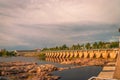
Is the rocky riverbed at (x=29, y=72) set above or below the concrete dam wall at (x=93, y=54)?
below

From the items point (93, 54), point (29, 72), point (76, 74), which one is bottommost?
point (76, 74)

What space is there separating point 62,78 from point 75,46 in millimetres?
118637

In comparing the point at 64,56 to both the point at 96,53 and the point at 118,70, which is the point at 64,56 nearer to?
the point at 96,53

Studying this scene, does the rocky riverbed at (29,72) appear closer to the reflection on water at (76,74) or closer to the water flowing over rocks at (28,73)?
the water flowing over rocks at (28,73)

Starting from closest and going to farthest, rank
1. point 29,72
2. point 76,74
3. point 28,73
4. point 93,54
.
A: 1. point 28,73
2. point 29,72
3. point 76,74
4. point 93,54

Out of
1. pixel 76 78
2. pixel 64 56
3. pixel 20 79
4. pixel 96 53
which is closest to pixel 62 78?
pixel 76 78

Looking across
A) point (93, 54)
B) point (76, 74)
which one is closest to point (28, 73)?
point (76, 74)

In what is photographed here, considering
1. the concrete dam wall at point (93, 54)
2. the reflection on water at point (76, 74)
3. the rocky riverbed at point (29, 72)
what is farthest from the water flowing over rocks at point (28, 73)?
the concrete dam wall at point (93, 54)

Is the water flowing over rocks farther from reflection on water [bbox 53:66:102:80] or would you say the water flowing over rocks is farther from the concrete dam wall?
the concrete dam wall

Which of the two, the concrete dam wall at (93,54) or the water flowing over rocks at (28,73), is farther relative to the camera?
the concrete dam wall at (93,54)

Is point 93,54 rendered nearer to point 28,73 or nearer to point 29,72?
point 29,72

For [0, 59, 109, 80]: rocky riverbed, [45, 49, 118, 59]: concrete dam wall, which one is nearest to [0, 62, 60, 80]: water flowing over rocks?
[0, 59, 109, 80]: rocky riverbed

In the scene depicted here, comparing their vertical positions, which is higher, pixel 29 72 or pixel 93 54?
pixel 93 54

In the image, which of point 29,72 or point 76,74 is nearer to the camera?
point 29,72
